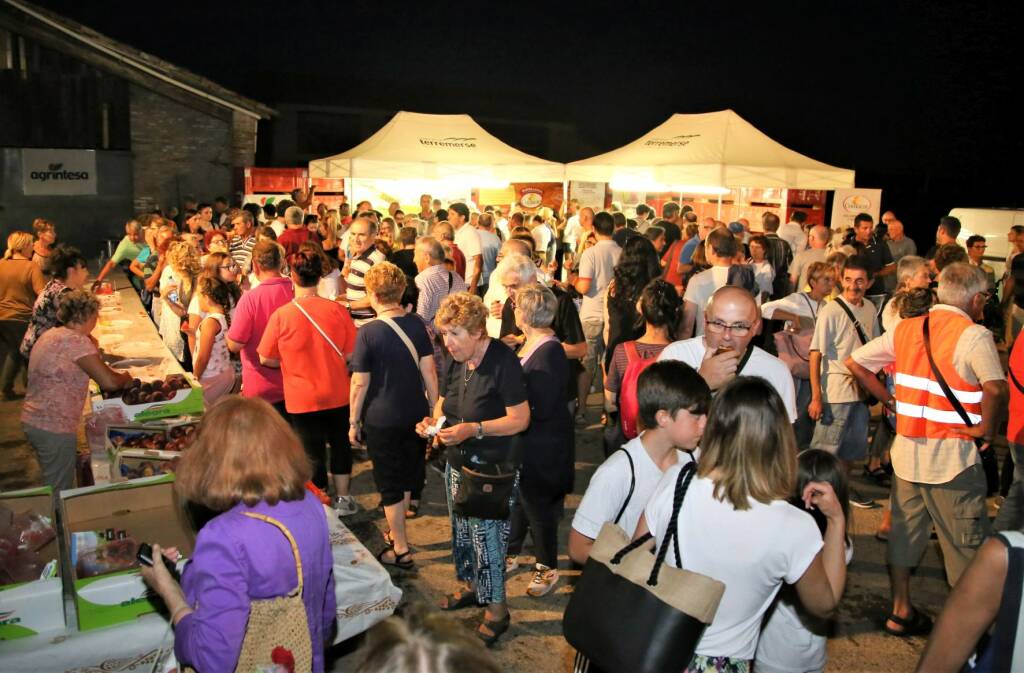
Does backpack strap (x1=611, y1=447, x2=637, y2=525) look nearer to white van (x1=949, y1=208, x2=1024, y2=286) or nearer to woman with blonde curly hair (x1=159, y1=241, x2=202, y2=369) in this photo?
woman with blonde curly hair (x1=159, y1=241, x2=202, y2=369)

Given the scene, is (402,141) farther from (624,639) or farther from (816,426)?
(624,639)

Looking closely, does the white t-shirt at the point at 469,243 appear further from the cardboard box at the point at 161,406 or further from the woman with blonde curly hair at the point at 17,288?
the cardboard box at the point at 161,406

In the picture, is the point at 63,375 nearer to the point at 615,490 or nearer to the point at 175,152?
the point at 615,490

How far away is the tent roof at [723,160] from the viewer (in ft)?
35.9

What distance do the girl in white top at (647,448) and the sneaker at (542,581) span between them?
67.8 inches

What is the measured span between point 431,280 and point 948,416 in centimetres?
413

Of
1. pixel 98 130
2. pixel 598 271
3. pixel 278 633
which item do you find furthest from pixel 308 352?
pixel 98 130

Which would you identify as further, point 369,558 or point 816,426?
point 816,426

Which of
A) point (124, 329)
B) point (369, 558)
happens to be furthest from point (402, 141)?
point (369, 558)

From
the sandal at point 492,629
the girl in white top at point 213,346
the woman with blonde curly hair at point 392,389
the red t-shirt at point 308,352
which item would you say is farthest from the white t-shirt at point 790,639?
the girl in white top at point 213,346

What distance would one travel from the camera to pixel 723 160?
10805mm

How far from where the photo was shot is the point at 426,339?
15.5ft

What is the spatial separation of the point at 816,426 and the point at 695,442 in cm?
296

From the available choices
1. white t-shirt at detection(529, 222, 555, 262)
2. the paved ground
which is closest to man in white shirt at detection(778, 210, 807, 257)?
white t-shirt at detection(529, 222, 555, 262)
